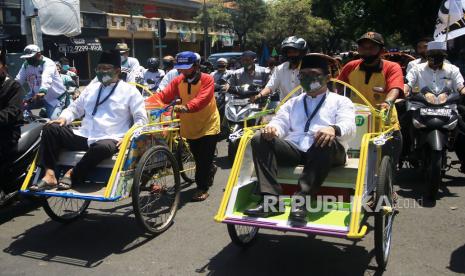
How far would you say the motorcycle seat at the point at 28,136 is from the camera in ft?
18.2

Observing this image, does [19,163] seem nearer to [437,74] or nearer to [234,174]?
[234,174]

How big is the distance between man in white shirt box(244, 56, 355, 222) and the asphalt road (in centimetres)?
66

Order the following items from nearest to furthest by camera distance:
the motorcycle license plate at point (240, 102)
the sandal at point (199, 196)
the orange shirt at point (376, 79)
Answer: the orange shirt at point (376, 79)
the sandal at point (199, 196)
the motorcycle license plate at point (240, 102)

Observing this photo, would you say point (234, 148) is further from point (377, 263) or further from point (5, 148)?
point (377, 263)

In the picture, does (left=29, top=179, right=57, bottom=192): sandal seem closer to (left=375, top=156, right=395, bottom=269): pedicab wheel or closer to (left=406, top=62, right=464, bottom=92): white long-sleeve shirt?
(left=375, top=156, right=395, bottom=269): pedicab wheel

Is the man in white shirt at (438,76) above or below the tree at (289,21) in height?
below

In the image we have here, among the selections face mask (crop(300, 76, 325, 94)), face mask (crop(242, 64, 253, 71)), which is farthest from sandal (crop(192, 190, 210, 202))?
face mask (crop(242, 64, 253, 71))

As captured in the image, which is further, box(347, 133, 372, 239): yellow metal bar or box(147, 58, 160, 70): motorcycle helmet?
box(147, 58, 160, 70): motorcycle helmet

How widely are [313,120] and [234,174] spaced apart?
887 millimetres

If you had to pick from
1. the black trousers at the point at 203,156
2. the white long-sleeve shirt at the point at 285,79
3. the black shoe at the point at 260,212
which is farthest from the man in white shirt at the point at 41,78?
the black shoe at the point at 260,212

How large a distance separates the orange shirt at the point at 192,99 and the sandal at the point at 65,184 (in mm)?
1630

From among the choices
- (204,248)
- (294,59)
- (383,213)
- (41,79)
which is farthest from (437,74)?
(41,79)

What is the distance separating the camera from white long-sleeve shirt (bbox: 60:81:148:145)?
16.8 ft

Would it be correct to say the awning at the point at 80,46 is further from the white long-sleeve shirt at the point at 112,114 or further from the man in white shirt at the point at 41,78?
the white long-sleeve shirt at the point at 112,114
